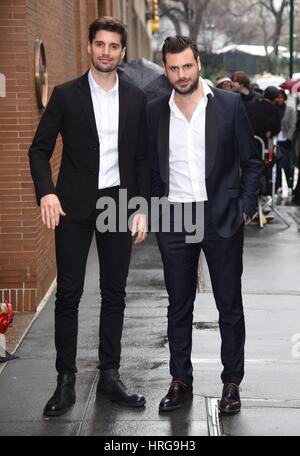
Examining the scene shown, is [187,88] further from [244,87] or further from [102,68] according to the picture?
[244,87]

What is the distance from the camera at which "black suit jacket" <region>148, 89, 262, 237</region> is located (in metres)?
5.54

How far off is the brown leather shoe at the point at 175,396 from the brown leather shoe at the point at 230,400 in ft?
0.79

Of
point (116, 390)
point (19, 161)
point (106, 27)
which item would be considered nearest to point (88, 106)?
point (106, 27)

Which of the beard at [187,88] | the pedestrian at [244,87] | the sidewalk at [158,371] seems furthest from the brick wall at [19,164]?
the pedestrian at [244,87]

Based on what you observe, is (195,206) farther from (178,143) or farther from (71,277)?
(71,277)

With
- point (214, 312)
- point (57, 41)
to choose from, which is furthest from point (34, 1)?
point (214, 312)

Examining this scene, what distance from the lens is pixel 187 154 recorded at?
5570mm

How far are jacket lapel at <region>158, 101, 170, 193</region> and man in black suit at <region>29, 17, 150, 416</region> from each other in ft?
0.56

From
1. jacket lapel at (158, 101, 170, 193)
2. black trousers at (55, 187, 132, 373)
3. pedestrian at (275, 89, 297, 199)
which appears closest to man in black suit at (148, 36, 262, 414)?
jacket lapel at (158, 101, 170, 193)

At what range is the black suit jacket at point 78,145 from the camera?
563 cm

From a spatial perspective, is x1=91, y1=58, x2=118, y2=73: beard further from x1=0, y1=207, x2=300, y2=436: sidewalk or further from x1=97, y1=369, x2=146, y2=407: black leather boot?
x1=0, y1=207, x2=300, y2=436: sidewalk

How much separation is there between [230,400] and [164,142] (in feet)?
4.93

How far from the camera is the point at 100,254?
5.88 metres
